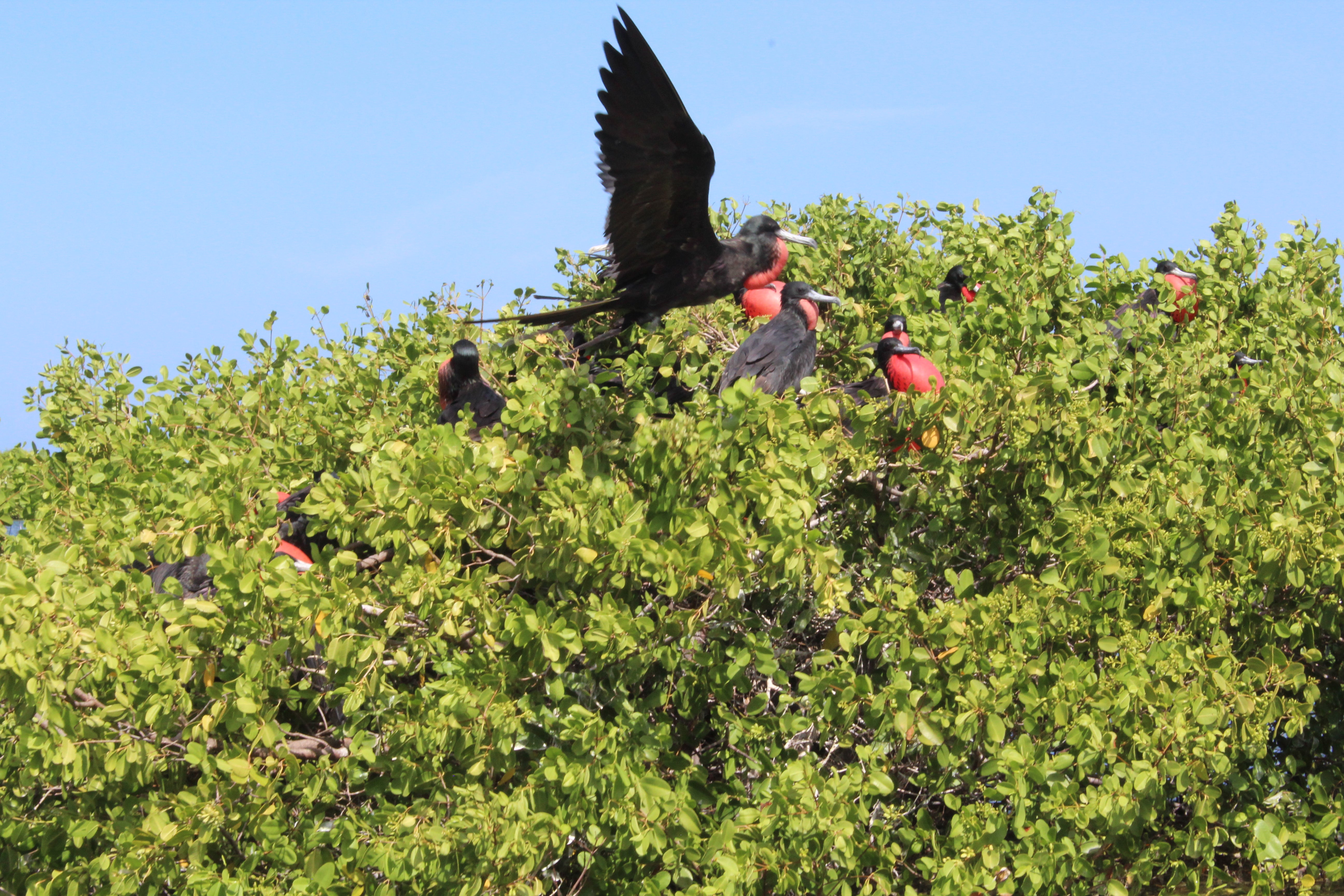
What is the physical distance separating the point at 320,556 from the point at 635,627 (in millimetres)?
956

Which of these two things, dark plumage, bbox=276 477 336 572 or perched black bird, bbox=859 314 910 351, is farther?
perched black bird, bbox=859 314 910 351

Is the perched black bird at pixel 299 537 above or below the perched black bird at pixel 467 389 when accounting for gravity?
below

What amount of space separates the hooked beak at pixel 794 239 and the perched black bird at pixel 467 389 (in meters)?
1.67

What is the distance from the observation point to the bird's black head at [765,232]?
5848mm

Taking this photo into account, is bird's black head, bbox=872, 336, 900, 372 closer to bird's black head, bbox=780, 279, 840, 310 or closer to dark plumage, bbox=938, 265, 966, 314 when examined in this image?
bird's black head, bbox=780, 279, 840, 310

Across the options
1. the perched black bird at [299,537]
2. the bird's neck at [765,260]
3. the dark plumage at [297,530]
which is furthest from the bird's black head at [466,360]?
the bird's neck at [765,260]

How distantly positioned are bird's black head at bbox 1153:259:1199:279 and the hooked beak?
2.19 metres

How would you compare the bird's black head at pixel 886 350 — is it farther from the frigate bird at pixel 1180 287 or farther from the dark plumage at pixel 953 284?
the dark plumage at pixel 953 284

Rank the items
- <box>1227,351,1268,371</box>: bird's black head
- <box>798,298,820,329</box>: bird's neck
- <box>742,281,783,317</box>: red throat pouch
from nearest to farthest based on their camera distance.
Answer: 1. <box>1227,351,1268,371</box>: bird's black head
2. <box>798,298,820,329</box>: bird's neck
3. <box>742,281,783,317</box>: red throat pouch

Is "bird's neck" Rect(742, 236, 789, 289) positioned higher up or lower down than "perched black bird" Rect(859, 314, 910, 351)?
higher up

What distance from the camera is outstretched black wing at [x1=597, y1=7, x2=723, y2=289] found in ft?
13.7

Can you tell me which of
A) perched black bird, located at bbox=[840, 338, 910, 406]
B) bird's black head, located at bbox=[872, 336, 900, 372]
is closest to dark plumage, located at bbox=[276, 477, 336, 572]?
perched black bird, located at bbox=[840, 338, 910, 406]

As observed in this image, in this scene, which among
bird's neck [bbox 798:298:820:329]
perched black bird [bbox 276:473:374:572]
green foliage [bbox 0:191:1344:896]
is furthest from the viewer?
bird's neck [bbox 798:298:820:329]

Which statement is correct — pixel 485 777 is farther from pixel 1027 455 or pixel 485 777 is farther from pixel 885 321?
pixel 885 321
